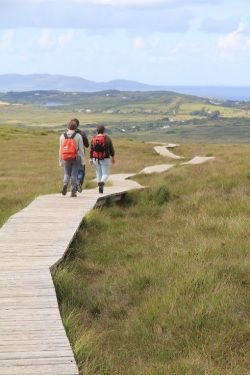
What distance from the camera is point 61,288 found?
26.1 feet

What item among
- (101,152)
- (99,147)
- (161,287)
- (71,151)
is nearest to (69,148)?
(71,151)

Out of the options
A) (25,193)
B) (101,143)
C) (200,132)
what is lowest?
(200,132)

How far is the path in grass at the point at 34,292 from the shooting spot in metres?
5.18

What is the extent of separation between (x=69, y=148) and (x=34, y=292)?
789 cm

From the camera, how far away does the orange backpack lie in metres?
14.7

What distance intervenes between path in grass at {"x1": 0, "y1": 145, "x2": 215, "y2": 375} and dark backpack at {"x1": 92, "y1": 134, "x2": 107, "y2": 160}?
2.34 m

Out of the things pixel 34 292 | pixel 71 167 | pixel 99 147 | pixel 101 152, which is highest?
pixel 99 147

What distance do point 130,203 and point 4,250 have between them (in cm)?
700

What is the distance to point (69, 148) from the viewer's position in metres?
14.7

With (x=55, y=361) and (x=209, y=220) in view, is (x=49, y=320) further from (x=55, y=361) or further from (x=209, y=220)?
(x=209, y=220)

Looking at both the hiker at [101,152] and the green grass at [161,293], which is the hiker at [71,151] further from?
the green grass at [161,293]

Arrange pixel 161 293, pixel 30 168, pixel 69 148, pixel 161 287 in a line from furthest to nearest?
pixel 30 168 < pixel 69 148 < pixel 161 287 < pixel 161 293

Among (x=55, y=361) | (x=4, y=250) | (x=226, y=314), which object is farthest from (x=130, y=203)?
(x=55, y=361)

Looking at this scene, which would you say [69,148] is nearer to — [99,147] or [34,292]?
[99,147]
